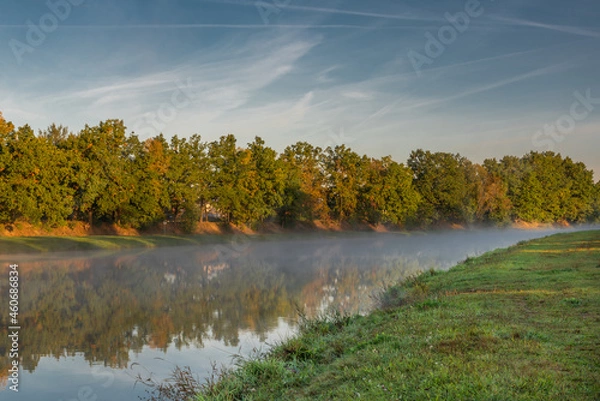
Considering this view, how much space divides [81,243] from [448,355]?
135ft

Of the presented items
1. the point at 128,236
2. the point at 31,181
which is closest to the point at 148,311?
the point at 31,181

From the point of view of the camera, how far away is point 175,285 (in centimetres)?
2356

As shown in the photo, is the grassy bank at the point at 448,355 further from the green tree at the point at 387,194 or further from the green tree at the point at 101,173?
the green tree at the point at 387,194

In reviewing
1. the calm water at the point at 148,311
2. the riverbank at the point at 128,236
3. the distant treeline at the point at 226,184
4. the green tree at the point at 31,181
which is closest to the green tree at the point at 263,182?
the distant treeline at the point at 226,184

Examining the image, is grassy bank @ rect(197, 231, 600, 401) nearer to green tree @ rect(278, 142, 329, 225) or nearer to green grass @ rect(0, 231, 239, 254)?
green grass @ rect(0, 231, 239, 254)

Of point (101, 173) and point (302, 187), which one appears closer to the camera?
point (101, 173)

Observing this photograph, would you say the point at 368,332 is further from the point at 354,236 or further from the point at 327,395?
the point at 354,236

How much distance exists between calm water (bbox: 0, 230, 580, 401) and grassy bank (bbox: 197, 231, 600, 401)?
2.33m

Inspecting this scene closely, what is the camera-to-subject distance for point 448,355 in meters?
7.51

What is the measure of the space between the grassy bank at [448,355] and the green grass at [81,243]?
3319 cm

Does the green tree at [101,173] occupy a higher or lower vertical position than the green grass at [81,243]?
higher

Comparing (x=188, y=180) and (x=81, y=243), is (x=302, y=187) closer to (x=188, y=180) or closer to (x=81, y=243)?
(x=188, y=180)

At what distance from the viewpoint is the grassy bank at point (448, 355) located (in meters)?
6.23

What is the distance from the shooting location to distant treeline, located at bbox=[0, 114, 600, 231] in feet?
153
